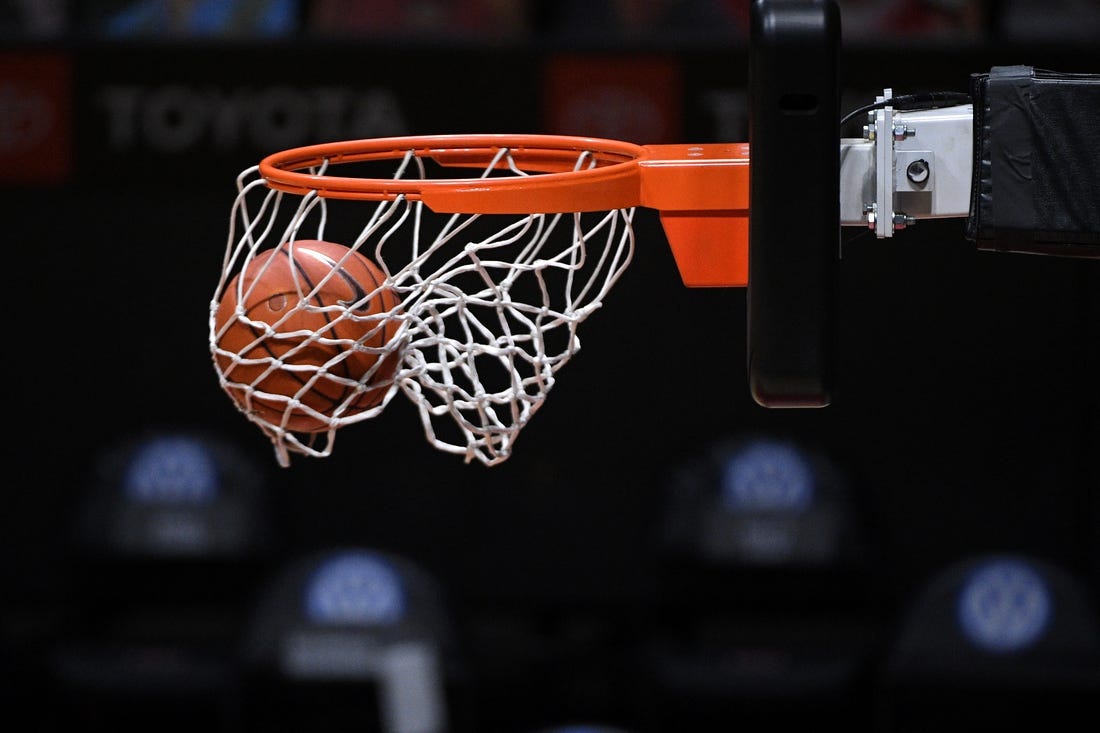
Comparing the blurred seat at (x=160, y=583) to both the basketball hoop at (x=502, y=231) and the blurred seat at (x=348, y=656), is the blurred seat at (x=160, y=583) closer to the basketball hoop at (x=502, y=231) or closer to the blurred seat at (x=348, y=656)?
the blurred seat at (x=348, y=656)

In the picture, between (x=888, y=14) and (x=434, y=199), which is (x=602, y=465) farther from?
(x=434, y=199)

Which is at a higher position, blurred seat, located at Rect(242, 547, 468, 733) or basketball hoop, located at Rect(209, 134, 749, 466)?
basketball hoop, located at Rect(209, 134, 749, 466)

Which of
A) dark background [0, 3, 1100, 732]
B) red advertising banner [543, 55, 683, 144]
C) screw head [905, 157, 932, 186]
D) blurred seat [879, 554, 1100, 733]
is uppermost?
red advertising banner [543, 55, 683, 144]

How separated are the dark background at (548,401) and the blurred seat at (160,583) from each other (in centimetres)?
4

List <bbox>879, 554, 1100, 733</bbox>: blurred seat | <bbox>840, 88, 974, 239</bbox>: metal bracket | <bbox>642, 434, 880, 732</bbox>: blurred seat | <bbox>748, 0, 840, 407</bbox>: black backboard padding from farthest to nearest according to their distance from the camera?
<bbox>642, 434, 880, 732</bbox>: blurred seat < <bbox>879, 554, 1100, 733</bbox>: blurred seat < <bbox>840, 88, 974, 239</bbox>: metal bracket < <bbox>748, 0, 840, 407</bbox>: black backboard padding

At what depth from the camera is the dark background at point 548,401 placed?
13.9ft

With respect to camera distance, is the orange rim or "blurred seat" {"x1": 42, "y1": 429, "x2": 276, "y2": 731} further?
"blurred seat" {"x1": 42, "y1": 429, "x2": 276, "y2": 731}

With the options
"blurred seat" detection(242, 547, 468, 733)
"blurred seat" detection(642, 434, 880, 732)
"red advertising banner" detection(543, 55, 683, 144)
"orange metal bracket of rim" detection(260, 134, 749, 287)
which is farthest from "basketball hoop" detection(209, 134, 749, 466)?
"red advertising banner" detection(543, 55, 683, 144)

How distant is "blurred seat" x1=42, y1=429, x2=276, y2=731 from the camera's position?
4.08 m

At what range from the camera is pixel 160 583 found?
4.28m

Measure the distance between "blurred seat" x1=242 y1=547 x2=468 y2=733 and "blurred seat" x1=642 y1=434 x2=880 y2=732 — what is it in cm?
64

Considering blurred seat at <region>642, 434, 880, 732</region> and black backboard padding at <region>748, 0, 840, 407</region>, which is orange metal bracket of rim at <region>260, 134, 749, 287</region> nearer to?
black backboard padding at <region>748, 0, 840, 407</region>

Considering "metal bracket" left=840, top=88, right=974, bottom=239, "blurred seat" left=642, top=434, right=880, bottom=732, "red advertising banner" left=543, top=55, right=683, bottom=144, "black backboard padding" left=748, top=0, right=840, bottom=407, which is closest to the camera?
"black backboard padding" left=748, top=0, right=840, bottom=407

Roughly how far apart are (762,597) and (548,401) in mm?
922
